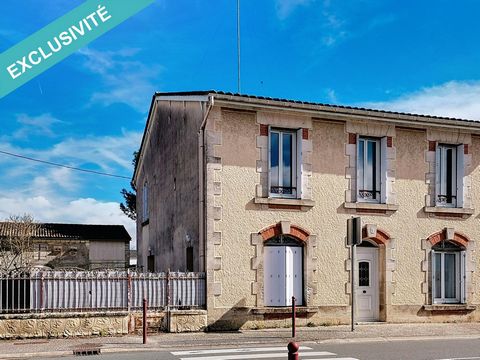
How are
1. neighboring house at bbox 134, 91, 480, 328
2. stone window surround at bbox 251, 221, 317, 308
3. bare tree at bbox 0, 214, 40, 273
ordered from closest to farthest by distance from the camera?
neighboring house at bbox 134, 91, 480, 328
stone window surround at bbox 251, 221, 317, 308
bare tree at bbox 0, 214, 40, 273

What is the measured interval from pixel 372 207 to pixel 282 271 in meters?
3.09

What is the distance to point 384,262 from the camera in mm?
15625

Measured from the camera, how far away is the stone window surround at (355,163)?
15469mm

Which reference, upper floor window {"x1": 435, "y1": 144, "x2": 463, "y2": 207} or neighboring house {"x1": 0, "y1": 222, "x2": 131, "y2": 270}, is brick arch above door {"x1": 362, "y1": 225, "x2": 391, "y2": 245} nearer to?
upper floor window {"x1": 435, "y1": 144, "x2": 463, "y2": 207}

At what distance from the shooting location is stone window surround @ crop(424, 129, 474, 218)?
1625 cm

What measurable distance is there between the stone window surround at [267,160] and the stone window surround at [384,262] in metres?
1.93

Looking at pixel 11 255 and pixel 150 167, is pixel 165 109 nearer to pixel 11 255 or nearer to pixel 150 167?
pixel 150 167

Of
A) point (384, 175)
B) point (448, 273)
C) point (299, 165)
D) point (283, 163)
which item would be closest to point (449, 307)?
point (448, 273)

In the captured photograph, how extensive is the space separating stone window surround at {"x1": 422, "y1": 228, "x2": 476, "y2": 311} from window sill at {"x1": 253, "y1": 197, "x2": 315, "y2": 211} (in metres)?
3.79

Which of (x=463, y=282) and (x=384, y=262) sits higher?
(x=384, y=262)

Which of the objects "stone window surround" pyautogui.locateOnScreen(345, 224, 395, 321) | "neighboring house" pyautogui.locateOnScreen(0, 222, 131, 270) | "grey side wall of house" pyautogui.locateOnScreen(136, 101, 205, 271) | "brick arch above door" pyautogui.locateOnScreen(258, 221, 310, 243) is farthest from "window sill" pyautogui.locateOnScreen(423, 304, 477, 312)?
"neighboring house" pyautogui.locateOnScreen(0, 222, 131, 270)

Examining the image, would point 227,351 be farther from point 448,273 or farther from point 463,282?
point 463,282

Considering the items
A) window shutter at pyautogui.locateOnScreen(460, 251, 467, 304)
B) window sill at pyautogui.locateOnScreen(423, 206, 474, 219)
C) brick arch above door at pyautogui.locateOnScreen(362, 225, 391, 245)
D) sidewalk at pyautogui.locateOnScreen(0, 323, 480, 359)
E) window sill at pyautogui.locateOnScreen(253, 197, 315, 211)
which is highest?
window sill at pyautogui.locateOnScreen(253, 197, 315, 211)

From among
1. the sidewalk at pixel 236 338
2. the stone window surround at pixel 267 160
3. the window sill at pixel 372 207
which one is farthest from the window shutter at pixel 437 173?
the stone window surround at pixel 267 160
